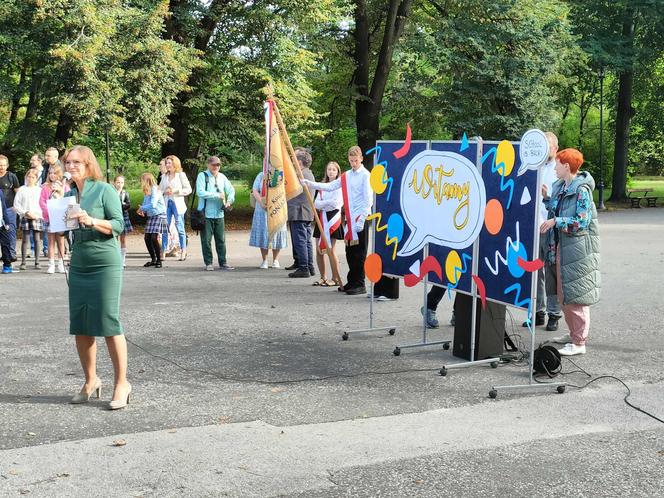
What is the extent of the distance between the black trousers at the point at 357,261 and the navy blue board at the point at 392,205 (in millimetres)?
2876

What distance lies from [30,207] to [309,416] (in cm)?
994

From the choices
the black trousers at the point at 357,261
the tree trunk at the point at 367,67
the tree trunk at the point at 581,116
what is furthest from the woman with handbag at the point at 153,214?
the tree trunk at the point at 581,116

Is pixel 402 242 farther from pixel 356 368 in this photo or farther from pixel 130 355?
pixel 130 355

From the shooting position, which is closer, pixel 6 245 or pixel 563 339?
pixel 563 339

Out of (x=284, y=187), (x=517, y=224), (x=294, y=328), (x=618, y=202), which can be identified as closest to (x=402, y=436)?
(x=517, y=224)

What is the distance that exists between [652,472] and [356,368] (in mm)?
3137

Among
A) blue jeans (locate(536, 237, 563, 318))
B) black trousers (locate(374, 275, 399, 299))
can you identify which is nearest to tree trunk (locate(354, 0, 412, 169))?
black trousers (locate(374, 275, 399, 299))

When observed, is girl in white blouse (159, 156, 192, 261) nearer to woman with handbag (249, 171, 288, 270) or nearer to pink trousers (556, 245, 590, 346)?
woman with handbag (249, 171, 288, 270)

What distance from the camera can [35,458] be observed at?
529 cm

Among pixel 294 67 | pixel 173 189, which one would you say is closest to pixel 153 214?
pixel 173 189

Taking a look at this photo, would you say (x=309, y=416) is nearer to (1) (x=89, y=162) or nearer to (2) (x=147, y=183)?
(1) (x=89, y=162)

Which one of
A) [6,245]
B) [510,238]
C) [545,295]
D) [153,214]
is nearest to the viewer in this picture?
[510,238]

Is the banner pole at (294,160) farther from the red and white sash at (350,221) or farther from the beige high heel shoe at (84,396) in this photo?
the beige high heel shoe at (84,396)

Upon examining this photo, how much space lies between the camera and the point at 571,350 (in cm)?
834
